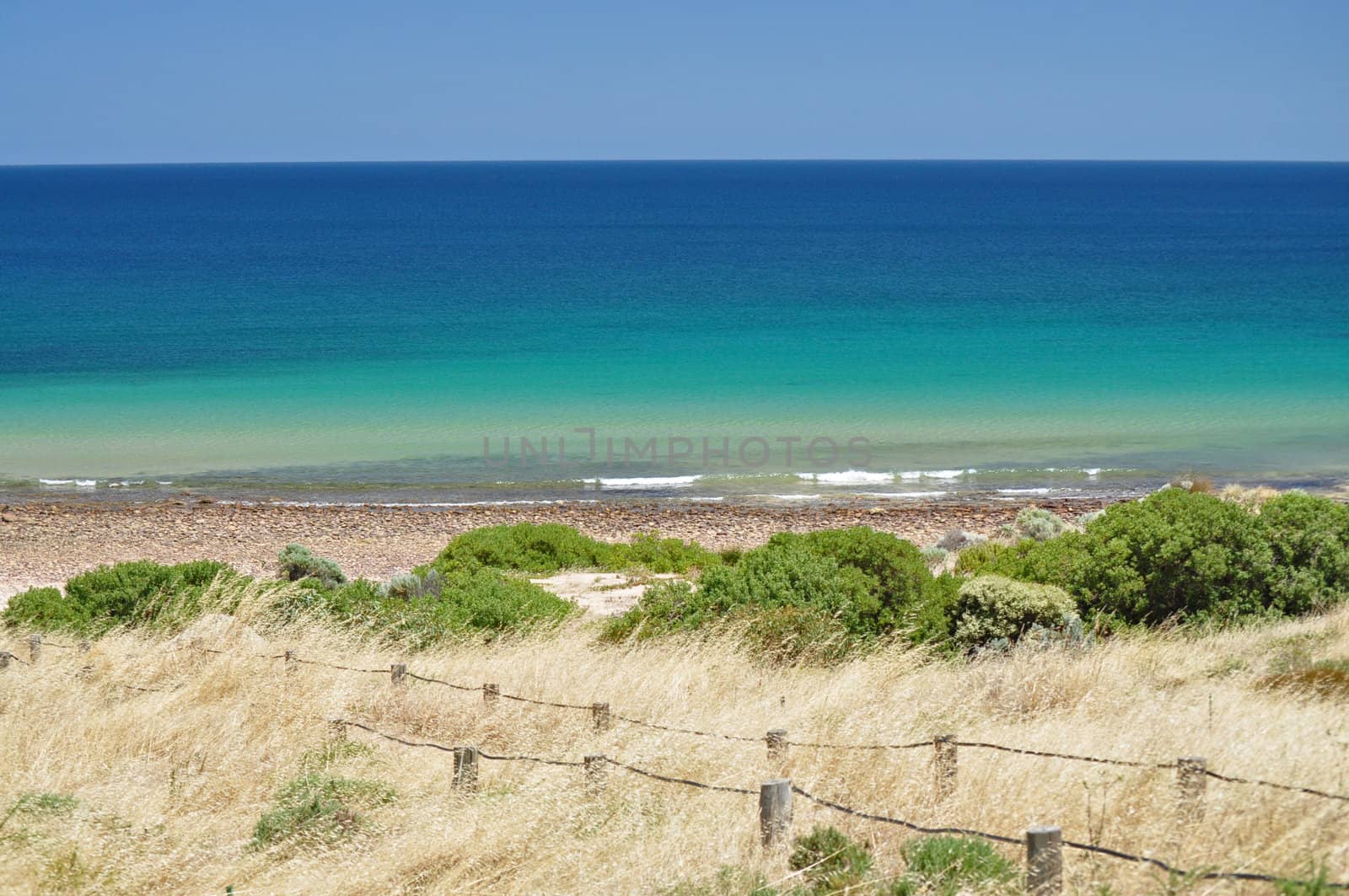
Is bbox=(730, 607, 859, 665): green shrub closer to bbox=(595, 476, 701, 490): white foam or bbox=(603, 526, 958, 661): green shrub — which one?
bbox=(603, 526, 958, 661): green shrub

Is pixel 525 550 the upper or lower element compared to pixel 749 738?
upper

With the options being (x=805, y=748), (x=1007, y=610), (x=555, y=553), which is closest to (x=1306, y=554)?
(x=1007, y=610)

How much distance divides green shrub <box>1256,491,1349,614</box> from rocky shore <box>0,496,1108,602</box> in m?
9.50

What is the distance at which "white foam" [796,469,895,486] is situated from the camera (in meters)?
27.3

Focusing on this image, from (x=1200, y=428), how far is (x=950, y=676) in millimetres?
26767

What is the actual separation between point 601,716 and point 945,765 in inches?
86.2

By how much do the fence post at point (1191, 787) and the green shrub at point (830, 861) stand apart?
137 cm

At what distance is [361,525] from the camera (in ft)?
76.5

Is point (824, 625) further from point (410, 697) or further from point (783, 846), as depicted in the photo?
point (783, 846)

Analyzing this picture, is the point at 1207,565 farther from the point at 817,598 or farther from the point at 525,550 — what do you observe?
the point at 525,550

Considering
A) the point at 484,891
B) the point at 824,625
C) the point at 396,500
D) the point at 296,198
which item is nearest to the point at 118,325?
the point at 396,500

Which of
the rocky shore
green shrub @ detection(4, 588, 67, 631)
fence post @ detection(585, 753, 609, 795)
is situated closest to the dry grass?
fence post @ detection(585, 753, 609, 795)

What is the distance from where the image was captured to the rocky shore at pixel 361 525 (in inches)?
822

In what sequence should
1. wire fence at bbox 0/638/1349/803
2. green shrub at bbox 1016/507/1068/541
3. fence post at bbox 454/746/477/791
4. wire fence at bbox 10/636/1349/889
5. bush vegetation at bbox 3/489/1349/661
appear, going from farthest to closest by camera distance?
green shrub at bbox 1016/507/1068/541, bush vegetation at bbox 3/489/1349/661, fence post at bbox 454/746/477/791, wire fence at bbox 0/638/1349/803, wire fence at bbox 10/636/1349/889
